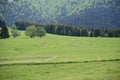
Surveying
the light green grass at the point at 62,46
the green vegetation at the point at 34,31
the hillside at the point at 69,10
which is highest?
the hillside at the point at 69,10

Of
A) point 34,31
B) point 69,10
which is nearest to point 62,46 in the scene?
point 34,31

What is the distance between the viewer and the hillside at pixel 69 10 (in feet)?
386

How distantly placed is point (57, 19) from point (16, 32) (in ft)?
173

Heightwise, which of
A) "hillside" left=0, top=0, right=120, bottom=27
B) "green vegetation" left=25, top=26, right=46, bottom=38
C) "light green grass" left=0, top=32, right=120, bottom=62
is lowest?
"light green grass" left=0, top=32, right=120, bottom=62

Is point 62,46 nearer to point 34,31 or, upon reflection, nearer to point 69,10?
point 34,31

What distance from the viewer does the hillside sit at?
11752 cm

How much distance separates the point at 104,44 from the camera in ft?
206

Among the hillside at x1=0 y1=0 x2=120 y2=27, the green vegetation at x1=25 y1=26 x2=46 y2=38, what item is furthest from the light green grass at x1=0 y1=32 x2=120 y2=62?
the hillside at x1=0 y1=0 x2=120 y2=27

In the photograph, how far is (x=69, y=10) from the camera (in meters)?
142

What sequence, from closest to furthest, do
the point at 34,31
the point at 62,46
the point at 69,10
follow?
the point at 62,46 → the point at 34,31 → the point at 69,10

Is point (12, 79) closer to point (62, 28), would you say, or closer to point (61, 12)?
point (62, 28)

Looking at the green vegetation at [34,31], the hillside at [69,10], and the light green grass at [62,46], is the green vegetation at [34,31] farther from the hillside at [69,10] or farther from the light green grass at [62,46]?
the hillside at [69,10]

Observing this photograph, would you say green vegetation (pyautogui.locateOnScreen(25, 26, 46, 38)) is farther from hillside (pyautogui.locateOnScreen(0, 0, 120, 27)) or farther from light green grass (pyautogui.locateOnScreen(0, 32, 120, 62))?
hillside (pyautogui.locateOnScreen(0, 0, 120, 27))

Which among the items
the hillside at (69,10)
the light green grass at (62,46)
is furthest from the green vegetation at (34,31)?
the hillside at (69,10)
